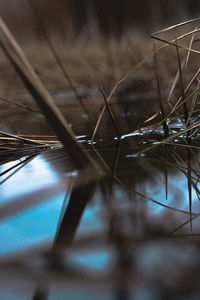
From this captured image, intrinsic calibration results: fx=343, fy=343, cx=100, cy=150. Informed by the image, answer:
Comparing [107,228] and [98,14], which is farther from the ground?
[98,14]

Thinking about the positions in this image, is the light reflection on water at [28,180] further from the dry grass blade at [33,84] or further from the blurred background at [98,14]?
the blurred background at [98,14]

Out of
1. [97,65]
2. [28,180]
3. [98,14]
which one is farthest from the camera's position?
[98,14]

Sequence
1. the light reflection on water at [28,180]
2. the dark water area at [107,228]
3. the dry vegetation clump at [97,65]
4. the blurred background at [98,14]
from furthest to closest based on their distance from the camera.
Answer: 1. the blurred background at [98,14]
2. the dry vegetation clump at [97,65]
3. the light reflection on water at [28,180]
4. the dark water area at [107,228]

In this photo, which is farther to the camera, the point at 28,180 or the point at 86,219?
the point at 28,180

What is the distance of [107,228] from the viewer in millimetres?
277

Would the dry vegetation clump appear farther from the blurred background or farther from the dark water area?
the dark water area

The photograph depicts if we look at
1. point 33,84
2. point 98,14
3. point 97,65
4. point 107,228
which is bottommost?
point 107,228

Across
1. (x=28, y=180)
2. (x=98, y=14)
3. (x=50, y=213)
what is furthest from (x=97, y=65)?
(x=50, y=213)

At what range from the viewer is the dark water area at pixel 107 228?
211mm

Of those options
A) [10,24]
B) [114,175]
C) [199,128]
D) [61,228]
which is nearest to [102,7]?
[10,24]

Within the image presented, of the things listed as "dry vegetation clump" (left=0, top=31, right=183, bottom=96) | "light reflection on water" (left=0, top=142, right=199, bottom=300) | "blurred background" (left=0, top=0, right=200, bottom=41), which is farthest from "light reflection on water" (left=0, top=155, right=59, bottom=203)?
"blurred background" (left=0, top=0, right=200, bottom=41)

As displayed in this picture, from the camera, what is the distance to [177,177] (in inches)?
14.2

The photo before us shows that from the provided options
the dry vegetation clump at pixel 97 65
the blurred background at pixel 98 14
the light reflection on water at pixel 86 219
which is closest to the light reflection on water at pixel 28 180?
the light reflection on water at pixel 86 219

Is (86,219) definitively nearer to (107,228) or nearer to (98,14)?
(107,228)
